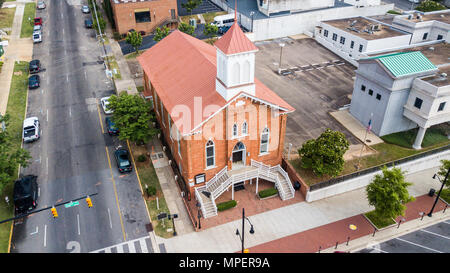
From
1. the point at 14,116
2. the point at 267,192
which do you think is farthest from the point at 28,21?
the point at 267,192

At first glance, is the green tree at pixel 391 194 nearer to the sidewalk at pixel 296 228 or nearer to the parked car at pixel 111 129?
the sidewalk at pixel 296 228

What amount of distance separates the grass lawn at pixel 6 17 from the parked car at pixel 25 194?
197ft

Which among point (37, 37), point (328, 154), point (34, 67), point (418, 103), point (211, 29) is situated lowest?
point (34, 67)

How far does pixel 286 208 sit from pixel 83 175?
23.4 m

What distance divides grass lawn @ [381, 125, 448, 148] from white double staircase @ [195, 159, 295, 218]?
54.8 feet

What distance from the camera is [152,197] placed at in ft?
127

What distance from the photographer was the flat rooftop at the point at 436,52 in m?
50.7

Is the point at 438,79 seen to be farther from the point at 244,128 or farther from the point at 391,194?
the point at 244,128

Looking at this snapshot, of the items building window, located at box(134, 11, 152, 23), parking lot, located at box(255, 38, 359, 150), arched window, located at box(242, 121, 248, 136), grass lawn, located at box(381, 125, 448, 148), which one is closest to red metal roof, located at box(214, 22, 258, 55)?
arched window, located at box(242, 121, 248, 136)

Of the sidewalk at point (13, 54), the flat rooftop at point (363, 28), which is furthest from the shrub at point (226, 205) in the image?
the flat rooftop at point (363, 28)

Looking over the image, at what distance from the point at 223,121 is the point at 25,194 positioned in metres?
21.5

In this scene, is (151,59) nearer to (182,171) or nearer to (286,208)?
(182,171)

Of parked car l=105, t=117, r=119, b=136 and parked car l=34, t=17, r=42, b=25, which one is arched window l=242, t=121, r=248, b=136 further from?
parked car l=34, t=17, r=42, b=25

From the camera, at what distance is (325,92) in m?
57.4
